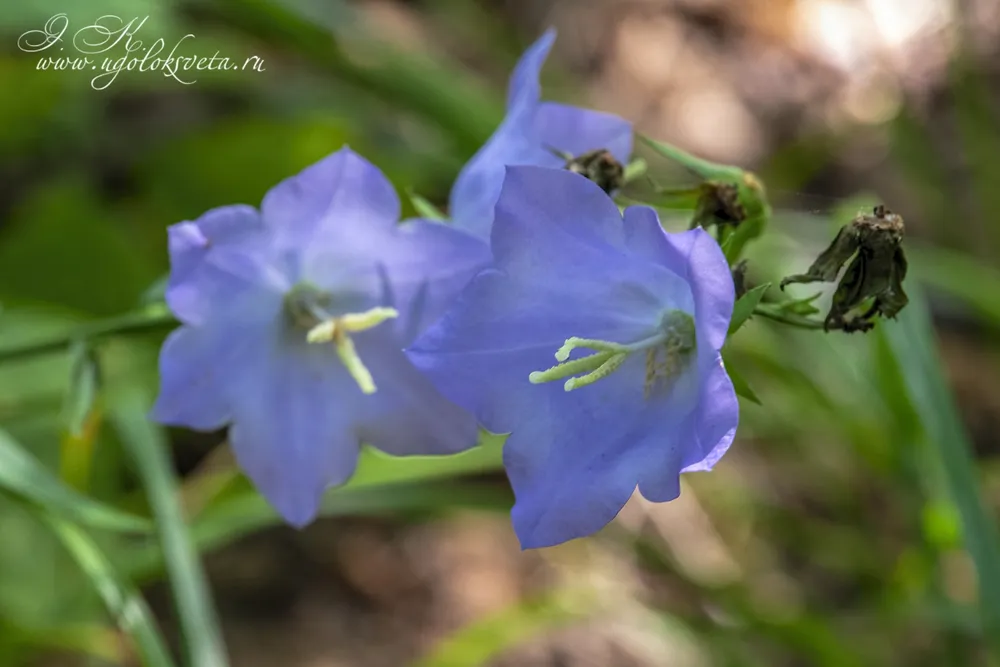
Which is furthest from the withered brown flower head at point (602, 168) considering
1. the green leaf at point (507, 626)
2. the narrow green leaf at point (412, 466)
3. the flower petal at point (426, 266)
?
the green leaf at point (507, 626)

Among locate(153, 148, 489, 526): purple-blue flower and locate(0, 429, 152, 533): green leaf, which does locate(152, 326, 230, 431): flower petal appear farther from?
locate(0, 429, 152, 533): green leaf

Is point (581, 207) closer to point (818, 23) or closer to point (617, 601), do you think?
point (617, 601)

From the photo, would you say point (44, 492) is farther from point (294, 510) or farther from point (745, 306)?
point (745, 306)

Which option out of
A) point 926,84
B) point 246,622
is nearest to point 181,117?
point 246,622

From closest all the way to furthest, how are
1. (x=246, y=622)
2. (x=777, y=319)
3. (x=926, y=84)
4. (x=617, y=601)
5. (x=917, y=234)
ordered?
1. (x=777, y=319)
2. (x=617, y=601)
3. (x=246, y=622)
4. (x=917, y=234)
5. (x=926, y=84)

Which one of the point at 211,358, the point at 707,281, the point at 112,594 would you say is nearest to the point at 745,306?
the point at 707,281

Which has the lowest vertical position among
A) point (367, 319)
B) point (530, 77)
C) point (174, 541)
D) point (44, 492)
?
point (174, 541)
